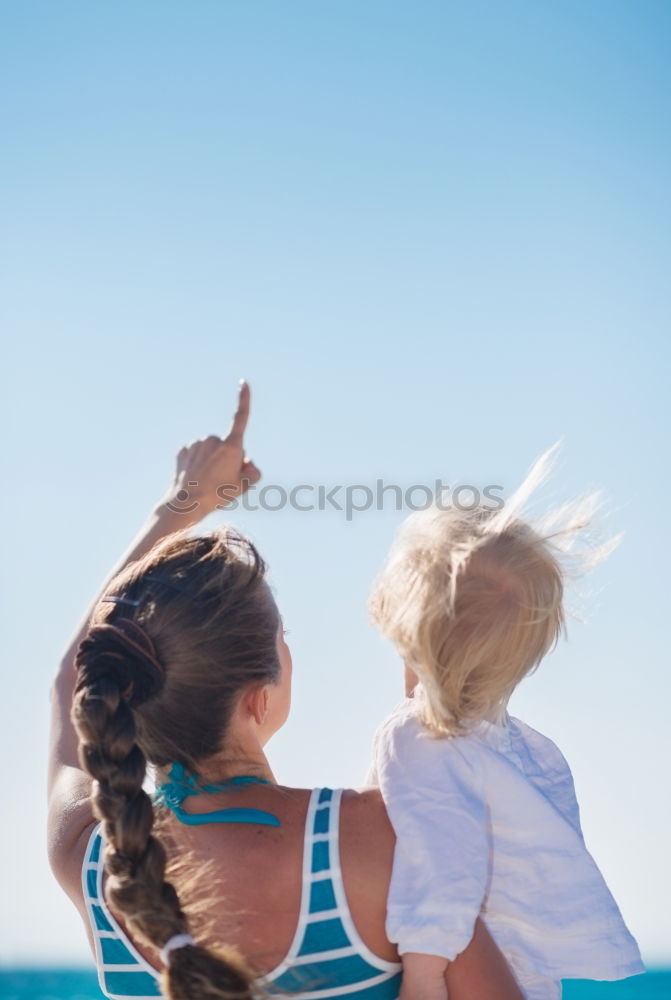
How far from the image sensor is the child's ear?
2.17 meters

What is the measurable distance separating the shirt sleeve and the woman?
4 cm

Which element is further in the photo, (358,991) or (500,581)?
(500,581)

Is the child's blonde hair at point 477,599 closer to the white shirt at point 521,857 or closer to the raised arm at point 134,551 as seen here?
the white shirt at point 521,857

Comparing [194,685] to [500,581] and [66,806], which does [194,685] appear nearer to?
[66,806]

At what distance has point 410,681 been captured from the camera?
218cm

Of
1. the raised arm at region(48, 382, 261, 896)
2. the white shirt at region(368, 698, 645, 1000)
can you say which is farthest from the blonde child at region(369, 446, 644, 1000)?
the raised arm at region(48, 382, 261, 896)

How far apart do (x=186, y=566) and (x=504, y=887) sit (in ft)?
2.76

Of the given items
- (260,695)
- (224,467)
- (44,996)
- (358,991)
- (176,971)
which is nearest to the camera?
(176,971)

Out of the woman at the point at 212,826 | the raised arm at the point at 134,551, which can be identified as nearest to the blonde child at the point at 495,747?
the woman at the point at 212,826

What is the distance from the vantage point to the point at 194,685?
1.84 metres

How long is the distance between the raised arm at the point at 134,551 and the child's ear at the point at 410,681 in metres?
0.62

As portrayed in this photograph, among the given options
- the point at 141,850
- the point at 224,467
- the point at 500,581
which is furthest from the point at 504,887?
the point at 224,467

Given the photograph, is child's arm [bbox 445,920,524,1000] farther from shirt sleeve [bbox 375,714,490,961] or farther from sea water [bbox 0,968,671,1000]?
sea water [bbox 0,968,671,1000]

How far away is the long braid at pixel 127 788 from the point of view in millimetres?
1716
